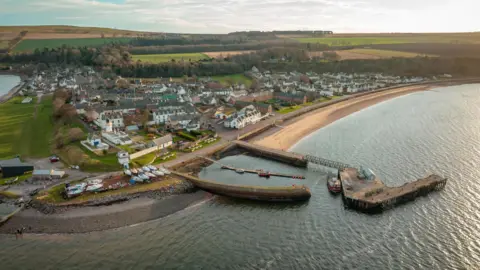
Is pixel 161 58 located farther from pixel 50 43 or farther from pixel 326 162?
pixel 326 162

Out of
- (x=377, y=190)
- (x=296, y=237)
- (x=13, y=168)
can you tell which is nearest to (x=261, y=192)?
(x=296, y=237)

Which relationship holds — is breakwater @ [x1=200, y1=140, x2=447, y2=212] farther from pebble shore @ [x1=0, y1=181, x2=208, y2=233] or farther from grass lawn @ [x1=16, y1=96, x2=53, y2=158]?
grass lawn @ [x1=16, y1=96, x2=53, y2=158]

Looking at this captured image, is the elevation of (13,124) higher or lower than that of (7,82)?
lower

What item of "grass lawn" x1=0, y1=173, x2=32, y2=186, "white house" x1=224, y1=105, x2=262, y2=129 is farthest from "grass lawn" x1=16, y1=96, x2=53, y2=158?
"white house" x1=224, y1=105, x2=262, y2=129

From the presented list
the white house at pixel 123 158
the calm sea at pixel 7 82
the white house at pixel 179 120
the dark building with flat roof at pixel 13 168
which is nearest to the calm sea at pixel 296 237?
the white house at pixel 123 158

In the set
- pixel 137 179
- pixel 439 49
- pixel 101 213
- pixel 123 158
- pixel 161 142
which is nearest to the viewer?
pixel 101 213

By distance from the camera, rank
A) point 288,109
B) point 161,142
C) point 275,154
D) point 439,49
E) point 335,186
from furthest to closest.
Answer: point 439,49 → point 288,109 → point 161,142 → point 275,154 → point 335,186

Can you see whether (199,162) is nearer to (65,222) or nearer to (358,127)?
(65,222)

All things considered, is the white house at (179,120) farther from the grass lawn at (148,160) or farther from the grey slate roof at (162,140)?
the grass lawn at (148,160)
